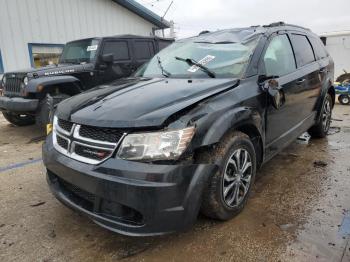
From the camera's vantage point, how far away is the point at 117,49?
23.2 feet

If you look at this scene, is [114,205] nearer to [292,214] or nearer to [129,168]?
[129,168]

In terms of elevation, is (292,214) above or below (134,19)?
below

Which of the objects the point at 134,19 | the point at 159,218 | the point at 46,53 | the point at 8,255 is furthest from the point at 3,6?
the point at 159,218

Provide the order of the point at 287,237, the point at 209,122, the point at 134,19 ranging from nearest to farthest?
the point at 209,122 < the point at 287,237 < the point at 134,19

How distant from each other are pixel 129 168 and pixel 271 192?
1925 mm

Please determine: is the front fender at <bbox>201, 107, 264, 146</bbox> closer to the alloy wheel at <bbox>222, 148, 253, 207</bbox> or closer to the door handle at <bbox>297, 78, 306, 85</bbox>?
the alloy wheel at <bbox>222, 148, 253, 207</bbox>

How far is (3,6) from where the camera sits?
10.1 m

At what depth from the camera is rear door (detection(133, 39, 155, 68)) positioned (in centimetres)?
742

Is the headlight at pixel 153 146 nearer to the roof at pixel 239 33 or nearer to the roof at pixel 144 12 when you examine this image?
the roof at pixel 239 33

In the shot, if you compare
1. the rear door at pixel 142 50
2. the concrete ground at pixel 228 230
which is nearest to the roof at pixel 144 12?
the rear door at pixel 142 50

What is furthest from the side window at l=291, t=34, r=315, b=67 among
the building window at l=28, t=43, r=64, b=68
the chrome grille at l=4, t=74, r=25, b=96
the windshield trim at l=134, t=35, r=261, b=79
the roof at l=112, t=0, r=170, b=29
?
the roof at l=112, t=0, r=170, b=29

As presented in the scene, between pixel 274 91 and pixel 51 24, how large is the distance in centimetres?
1036

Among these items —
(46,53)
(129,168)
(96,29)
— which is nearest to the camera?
(129,168)

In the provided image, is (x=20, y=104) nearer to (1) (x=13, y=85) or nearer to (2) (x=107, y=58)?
(1) (x=13, y=85)
